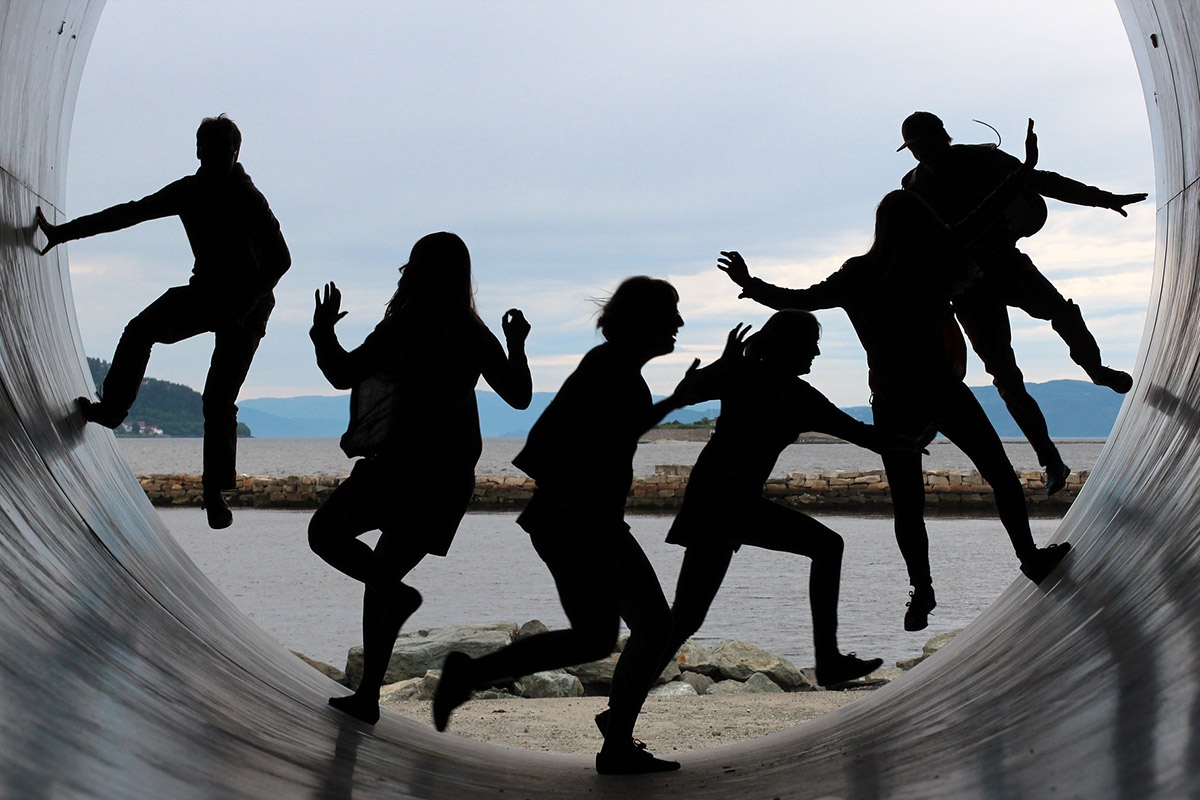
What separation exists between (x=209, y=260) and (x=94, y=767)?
3.11m

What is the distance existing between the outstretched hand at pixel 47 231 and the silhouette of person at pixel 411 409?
1.94 meters

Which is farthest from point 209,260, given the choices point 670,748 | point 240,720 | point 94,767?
point 670,748

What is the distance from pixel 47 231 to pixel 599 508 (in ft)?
9.72

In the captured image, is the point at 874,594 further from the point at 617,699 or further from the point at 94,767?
the point at 94,767

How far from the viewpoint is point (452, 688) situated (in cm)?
385

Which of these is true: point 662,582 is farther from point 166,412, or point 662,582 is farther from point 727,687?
point 166,412

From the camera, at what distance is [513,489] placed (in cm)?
4181

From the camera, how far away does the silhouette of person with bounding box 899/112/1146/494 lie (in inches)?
193

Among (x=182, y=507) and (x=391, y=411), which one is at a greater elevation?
(x=391, y=411)

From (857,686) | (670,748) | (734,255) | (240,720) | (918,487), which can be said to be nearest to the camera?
(240,720)

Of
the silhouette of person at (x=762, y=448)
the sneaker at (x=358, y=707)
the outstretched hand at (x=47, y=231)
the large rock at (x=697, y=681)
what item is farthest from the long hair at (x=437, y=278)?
the large rock at (x=697, y=681)

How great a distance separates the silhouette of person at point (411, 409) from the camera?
149 inches

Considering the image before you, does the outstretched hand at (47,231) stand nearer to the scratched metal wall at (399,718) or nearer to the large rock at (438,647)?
the scratched metal wall at (399,718)

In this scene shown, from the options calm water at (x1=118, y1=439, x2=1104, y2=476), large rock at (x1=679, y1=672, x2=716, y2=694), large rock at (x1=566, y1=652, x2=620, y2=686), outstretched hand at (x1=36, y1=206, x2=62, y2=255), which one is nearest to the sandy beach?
large rock at (x1=679, y1=672, x2=716, y2=694)
